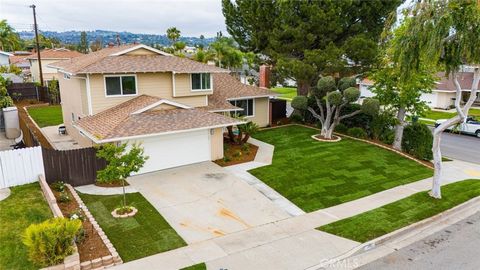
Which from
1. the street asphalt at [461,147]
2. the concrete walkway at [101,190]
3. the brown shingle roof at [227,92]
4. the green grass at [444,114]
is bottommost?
the street asphalt at [461,147]

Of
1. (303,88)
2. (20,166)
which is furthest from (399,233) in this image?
(303,88)

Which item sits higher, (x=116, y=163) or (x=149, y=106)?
(x=149, y=106)

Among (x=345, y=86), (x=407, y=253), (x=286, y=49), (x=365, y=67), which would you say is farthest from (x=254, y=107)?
(x=407, y=253)

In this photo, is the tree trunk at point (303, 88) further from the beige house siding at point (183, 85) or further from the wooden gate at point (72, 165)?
the wooden gate at point (72, 165)

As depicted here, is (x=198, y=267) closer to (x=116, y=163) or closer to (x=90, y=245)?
(x=90, y=245)

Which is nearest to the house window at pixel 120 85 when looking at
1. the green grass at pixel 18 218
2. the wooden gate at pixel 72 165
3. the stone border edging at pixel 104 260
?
the wooden gate at pixel 72 165

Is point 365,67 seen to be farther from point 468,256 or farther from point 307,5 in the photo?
point 468,256

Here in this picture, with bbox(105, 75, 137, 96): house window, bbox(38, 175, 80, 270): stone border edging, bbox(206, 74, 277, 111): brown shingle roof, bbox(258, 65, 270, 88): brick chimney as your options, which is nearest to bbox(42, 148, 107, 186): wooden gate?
bbox(38, 175, 80, 270): stone border edging
